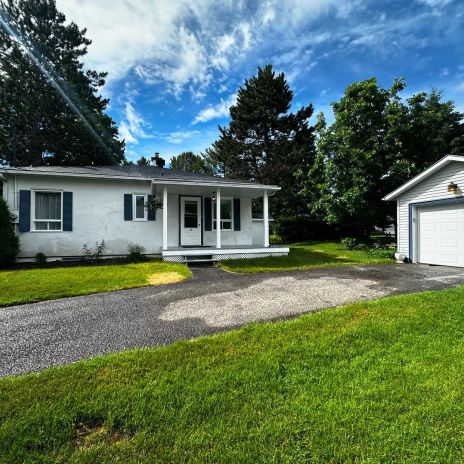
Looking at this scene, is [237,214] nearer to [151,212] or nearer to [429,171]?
[151,212]

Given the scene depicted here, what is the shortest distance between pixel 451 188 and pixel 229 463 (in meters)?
10.4

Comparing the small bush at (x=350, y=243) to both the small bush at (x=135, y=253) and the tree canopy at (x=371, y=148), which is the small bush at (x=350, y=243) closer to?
the tree canopy at (x=371, y=148)

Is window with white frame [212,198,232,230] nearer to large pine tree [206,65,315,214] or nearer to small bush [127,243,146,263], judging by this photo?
small bush [127,243,146,263]

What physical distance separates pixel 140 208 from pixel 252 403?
10.1m

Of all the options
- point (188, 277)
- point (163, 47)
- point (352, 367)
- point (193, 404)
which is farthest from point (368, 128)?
point (193, 404)

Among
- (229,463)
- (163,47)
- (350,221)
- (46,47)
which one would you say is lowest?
(229,463)

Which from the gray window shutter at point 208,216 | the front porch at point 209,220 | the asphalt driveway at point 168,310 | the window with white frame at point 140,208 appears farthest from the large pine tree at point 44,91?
the asphalt driveway at point 168,310

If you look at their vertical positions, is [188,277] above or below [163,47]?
below

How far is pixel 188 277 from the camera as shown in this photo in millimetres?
7309

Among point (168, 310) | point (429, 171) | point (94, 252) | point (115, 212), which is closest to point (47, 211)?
point (94, 252)

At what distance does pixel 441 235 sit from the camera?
902 cm

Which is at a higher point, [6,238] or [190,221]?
[190,221]

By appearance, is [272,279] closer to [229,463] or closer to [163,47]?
[229,463]

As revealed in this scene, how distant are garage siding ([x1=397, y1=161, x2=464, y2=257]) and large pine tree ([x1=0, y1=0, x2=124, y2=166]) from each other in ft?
79.4
